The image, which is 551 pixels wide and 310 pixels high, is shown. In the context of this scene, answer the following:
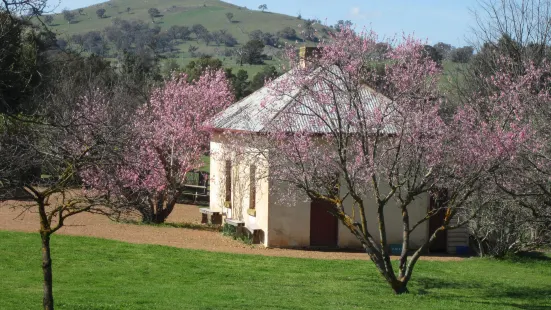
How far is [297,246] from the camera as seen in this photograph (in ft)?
73.1

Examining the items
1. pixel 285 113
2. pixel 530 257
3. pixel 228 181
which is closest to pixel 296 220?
pixel 228 181

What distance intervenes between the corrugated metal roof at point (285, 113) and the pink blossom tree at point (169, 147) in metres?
1.75

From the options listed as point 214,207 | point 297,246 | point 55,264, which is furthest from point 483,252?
point 55,264

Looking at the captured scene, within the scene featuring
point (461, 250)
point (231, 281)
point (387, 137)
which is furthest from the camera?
point (461, 250)

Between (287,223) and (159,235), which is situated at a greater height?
(287,223)

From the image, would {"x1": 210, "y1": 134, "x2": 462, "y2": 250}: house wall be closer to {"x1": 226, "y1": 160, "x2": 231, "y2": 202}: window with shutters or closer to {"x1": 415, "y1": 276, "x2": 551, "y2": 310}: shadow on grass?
{"x1": 226, "y1": 160, "x2": 231, "y2": 202}: window with shutters

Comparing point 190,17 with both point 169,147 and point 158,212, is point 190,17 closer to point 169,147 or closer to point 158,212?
point 169,147

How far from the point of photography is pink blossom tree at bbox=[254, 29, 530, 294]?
1425 cm

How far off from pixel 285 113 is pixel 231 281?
12.7 ft

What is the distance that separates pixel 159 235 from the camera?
23.4 m

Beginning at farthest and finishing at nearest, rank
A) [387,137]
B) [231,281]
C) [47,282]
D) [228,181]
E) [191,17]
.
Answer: [191,17]
[228,181]
[231,281]
[387,137]
[47,282]

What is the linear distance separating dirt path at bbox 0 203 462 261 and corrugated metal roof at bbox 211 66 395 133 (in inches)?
139

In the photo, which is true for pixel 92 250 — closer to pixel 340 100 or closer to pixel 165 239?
pixel 165 239

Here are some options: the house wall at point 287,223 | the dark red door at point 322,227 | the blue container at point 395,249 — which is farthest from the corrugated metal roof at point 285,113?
the blue container at point 395,249
